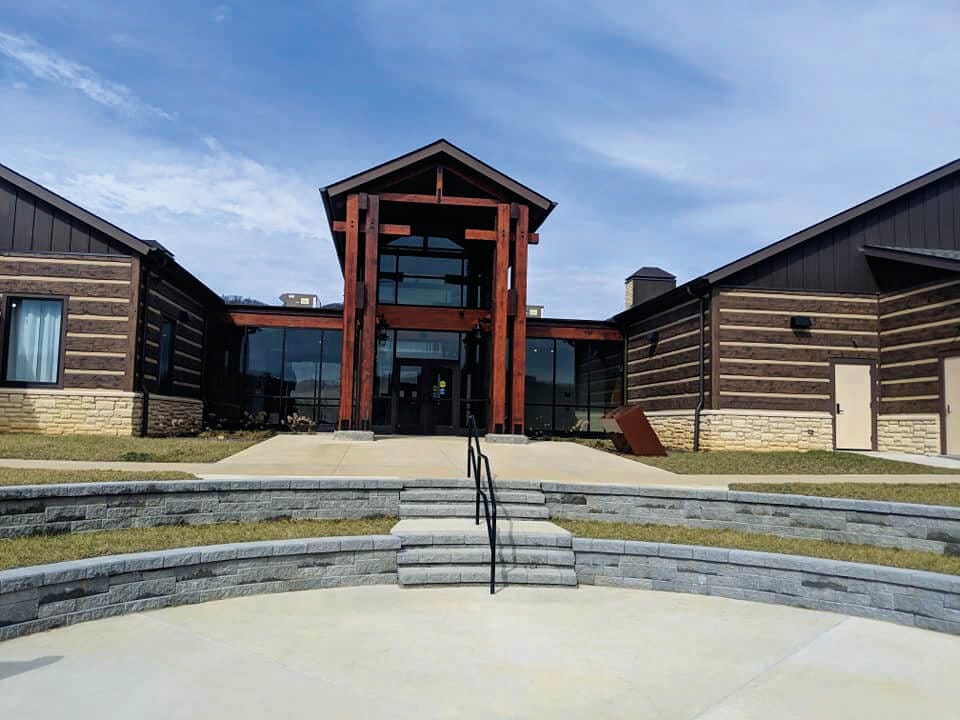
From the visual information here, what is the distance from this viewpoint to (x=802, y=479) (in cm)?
1228

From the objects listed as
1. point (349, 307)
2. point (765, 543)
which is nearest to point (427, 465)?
point (765, 543)

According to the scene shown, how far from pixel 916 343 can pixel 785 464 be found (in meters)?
5.80

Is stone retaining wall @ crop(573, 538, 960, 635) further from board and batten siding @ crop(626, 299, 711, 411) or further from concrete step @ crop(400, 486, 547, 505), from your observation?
board and batten siding @ crop(626, 299, 711, 411)

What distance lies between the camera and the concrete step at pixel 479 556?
754 centimetres

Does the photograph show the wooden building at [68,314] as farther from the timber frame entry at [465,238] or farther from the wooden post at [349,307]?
the timber frame entry at [465,238]

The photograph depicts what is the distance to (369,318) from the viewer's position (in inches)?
729

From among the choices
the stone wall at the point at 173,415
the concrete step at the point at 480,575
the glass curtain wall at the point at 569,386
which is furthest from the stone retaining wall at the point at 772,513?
the glass curtain wall at the point at 569,386

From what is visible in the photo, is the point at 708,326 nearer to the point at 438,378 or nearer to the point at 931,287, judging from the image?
the point at 931,287

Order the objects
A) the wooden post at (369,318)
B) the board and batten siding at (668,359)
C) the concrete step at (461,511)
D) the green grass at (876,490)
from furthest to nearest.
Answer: the board and batten siding at (668,359)
the wooden post at (369,318)
the green grass at (876,490)
the concrete step at (461,511)

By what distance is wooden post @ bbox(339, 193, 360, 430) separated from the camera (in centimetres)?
1850

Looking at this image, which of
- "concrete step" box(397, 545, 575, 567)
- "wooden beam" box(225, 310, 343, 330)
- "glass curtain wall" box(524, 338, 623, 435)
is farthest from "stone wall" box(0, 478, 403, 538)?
"glass curtain wall" box(524, 338, 623, 435)

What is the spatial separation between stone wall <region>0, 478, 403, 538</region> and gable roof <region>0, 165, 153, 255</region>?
34.3 ft

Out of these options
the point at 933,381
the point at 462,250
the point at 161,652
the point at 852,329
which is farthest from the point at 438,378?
the point at 161,652

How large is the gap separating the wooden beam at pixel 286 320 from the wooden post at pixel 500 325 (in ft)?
21.0
